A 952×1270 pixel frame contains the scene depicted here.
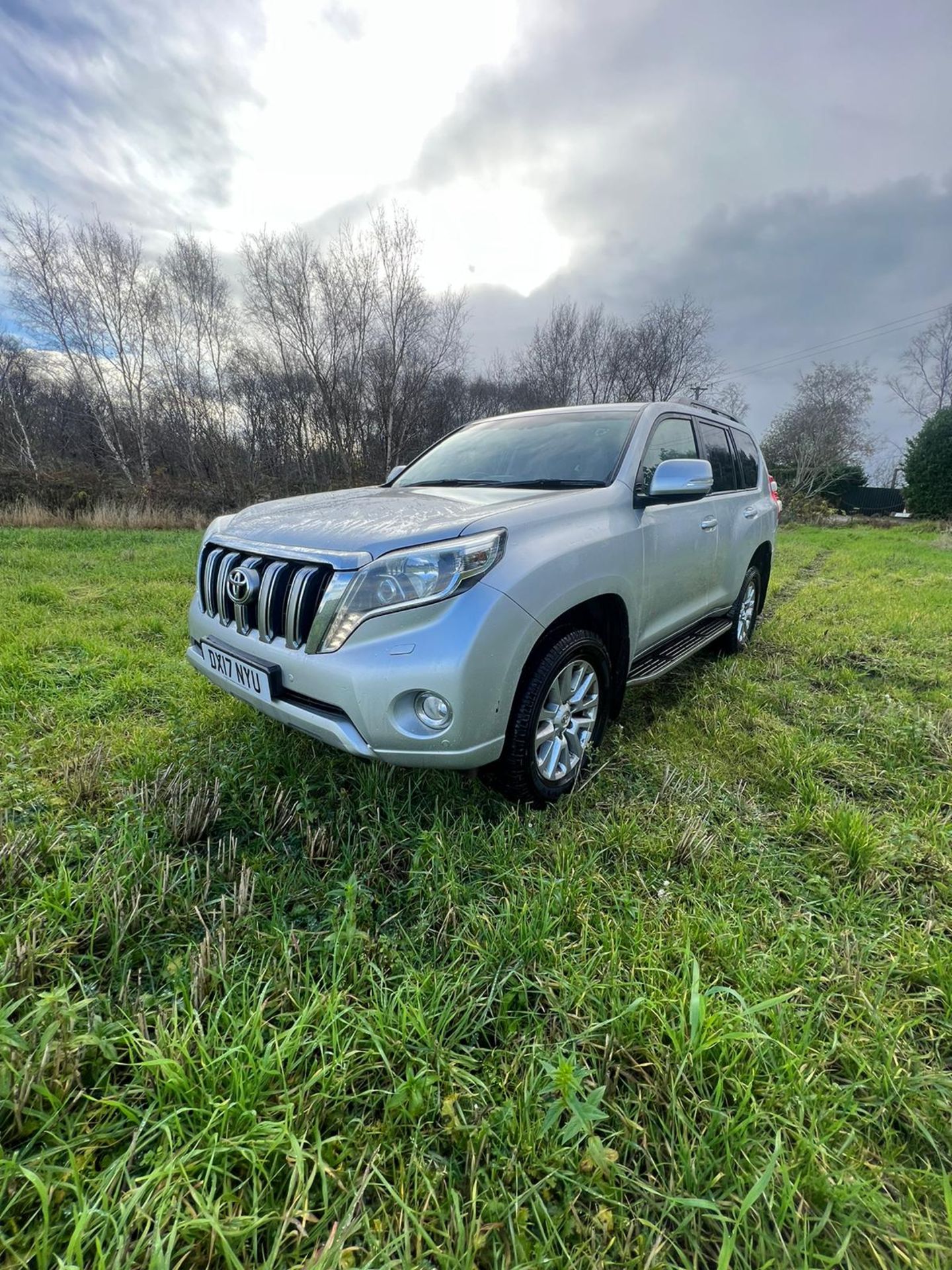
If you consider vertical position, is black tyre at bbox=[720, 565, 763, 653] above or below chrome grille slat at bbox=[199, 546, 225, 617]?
below

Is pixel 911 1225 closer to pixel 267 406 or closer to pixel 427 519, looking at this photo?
pixel 427 519

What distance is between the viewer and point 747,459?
4.40m

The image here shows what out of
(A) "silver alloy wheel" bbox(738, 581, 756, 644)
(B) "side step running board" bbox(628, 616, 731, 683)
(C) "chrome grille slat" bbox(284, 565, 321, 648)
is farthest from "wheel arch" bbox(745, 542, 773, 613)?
(C) "chrome grille slat" bbox(284, 565, 321, 648)

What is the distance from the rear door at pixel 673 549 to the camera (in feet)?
8.75

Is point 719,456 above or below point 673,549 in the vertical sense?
above

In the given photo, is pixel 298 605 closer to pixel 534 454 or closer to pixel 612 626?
pixel 612 626

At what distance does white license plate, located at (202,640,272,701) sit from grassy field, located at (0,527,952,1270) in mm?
432

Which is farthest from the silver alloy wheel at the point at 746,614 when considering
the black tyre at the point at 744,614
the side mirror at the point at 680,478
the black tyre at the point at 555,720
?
the black tyre at the point at 555,720

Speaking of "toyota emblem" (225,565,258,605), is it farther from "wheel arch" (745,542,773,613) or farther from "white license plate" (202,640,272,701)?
"wheel arch" (745,542,773,613)

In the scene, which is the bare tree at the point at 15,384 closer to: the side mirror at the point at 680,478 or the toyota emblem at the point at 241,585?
the toyota emblem at the point at 241,585

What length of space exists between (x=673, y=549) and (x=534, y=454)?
91cm

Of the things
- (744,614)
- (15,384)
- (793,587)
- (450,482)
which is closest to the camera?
(450,482)

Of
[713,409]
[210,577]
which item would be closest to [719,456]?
[713,409]

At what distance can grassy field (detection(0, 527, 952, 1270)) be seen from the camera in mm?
979
